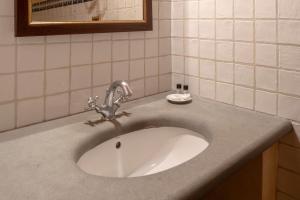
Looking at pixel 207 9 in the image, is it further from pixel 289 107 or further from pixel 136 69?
pixel 289 107

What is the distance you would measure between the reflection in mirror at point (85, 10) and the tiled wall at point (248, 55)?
229 millimetres

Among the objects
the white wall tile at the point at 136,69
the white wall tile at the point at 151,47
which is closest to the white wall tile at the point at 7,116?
the white wall tile at the point at 136,69

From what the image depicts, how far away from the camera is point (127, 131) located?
0.97 metres

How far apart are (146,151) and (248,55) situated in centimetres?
49

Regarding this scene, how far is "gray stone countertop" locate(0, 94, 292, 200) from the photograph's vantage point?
561 millimetres

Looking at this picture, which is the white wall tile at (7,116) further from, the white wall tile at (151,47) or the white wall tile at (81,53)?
the white wall tile at (151,47)

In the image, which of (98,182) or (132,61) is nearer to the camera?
(98,182)

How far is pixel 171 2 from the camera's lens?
1.28 m

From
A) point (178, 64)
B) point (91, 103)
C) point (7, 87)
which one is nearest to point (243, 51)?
point (178, 64)

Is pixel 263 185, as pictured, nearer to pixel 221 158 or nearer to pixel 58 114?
pixel 221 158

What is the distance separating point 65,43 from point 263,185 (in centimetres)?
77

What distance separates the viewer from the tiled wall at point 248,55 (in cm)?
93

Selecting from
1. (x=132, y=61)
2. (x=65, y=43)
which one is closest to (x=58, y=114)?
(x=65, y=43)

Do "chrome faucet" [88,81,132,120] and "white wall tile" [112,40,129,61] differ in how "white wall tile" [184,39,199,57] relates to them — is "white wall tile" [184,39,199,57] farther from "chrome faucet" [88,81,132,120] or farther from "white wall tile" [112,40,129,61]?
"chrome faucet" [88,81,132,120]
